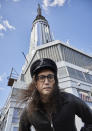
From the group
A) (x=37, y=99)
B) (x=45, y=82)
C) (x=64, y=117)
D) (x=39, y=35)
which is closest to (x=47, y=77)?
(x=45, y=82)

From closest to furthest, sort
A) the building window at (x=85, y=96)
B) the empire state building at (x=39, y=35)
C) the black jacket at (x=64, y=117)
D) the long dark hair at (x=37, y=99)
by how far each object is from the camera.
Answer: the black jacket at (x=64, y=117)
the long dark hair at (x=37, y=99)
the building window at (x=85, y=96)
the empire state building at (x=39, y=35)

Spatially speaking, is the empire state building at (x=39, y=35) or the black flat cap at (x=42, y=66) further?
the empire state building at (x=39, y=35)

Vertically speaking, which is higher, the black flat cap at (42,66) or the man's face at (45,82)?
the black flat cap at (42,66)

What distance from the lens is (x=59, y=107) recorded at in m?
1.48

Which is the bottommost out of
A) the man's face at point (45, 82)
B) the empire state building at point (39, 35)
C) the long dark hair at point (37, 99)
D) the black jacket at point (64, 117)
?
the black jacket at point (64, 117)

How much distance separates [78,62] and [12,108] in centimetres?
1492

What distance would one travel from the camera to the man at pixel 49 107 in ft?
4.58

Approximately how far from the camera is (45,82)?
1430mm

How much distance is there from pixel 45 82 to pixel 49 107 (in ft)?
1.22

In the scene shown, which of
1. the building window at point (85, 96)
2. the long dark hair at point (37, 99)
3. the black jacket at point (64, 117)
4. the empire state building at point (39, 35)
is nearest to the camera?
the black jacket at point (64, 117)

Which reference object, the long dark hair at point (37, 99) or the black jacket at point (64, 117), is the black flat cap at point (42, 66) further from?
the black jacket at point (64, 117)

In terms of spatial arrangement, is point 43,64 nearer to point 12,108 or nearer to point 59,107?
point 59,107

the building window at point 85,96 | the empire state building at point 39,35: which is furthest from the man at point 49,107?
the empire state building at point 39,35

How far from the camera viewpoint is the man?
55.0 inches
